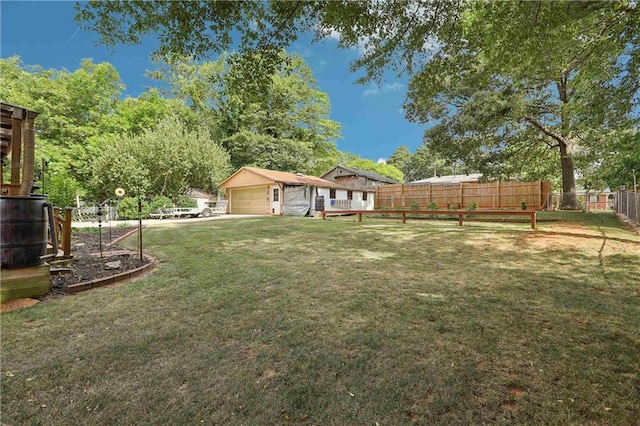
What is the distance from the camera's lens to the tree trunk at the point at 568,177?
15.2 meters

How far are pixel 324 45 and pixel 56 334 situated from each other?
5.04 metres

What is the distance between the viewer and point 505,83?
12336 millimetres

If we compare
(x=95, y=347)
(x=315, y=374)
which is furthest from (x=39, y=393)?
(x=315, y=374)

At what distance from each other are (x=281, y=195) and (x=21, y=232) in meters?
15.1

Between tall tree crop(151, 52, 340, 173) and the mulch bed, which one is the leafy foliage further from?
the mulch bed

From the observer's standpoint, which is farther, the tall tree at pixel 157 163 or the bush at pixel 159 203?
the tall tree at pixel 157 163

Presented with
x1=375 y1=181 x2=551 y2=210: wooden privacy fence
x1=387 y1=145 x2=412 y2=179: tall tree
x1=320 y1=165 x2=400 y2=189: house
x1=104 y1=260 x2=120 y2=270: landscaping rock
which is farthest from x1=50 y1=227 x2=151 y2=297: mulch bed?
x1=387 y1=145 x2=412 y2=179: tall tree

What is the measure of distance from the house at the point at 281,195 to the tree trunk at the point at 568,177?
41.0ft

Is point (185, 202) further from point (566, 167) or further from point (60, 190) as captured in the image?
point (566, 167)

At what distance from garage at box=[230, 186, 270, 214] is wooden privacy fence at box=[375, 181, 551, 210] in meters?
9.01

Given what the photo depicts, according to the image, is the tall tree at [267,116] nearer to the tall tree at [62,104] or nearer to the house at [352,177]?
the house at [352,177]

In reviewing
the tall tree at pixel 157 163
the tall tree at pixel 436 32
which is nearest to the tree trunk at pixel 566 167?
the tall tree at pixel 436 32

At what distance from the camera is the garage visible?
19531 mm

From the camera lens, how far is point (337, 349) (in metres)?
2.27
